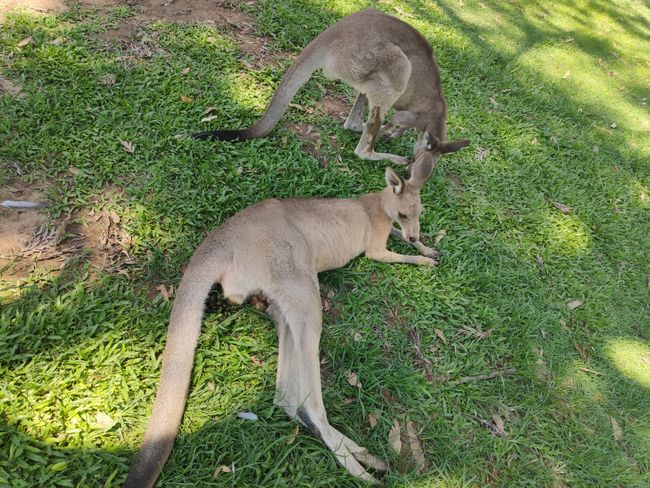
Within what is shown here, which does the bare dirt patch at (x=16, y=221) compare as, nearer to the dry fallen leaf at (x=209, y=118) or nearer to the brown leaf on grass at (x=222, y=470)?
the dry fallen leaf at (x=209, y=118)

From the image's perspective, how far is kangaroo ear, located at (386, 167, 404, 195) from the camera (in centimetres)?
425

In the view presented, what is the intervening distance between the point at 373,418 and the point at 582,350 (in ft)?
7.97

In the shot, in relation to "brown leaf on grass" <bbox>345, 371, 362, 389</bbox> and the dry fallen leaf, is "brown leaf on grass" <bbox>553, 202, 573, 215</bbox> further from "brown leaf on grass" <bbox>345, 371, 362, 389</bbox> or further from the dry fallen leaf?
the dry fallen leaf

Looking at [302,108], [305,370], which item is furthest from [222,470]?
[302,108]

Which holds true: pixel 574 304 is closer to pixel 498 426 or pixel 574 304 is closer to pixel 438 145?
pixel 498 426

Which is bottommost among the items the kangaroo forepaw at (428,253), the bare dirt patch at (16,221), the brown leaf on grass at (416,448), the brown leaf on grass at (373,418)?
the brown leaf on grass at (416,448)

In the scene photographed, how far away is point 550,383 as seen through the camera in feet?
13.0

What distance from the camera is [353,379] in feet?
11.1

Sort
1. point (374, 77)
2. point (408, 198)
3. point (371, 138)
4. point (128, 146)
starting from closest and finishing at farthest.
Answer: point (128, 146) < point (408, 198) < point (374, 77) < point (371, 138)

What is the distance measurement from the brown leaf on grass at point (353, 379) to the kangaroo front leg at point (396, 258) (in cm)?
120

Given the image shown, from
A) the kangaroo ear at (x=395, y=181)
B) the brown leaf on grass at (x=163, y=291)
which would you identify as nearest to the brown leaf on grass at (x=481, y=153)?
the kangaroo ear at (x=395, y=181)

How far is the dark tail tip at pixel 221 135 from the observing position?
4.44 meters

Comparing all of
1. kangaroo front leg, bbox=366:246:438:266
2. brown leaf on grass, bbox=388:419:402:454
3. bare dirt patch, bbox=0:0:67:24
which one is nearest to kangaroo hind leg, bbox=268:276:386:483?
brown leaf on grass, bbox=388:419:402:454

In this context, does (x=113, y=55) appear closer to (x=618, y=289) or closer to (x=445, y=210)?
(x=445, y=210)
